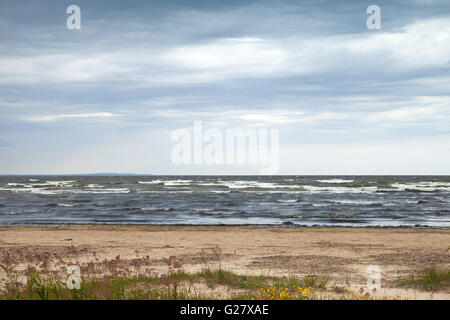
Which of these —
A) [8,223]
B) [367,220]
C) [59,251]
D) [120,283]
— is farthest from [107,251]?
[367,220]

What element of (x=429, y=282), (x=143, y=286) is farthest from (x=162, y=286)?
(x=429, y=282)

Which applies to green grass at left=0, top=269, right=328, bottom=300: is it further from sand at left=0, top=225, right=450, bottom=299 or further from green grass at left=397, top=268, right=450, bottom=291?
green grass at left=397, top=268, right=450, bottom=291

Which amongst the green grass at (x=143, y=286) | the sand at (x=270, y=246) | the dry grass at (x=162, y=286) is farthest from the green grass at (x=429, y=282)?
the green grass at (x=143, y=286)

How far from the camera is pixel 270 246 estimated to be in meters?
15.8

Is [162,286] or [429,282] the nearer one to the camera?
[162,286]

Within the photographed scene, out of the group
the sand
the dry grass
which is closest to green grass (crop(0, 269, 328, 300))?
the dry grass

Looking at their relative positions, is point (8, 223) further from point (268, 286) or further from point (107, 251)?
point (268, 286)

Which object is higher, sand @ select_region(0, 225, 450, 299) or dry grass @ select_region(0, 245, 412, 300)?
dry grass @ select_region(0, 245, 412, 300)

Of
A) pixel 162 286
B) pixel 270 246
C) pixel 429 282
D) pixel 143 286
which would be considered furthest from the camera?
pixel 270 246

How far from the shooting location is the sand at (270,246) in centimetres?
1159

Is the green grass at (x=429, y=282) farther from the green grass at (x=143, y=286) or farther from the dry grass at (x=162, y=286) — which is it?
the green grass at (x=143, y=286)

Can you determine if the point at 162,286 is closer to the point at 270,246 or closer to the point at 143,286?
the point at 143,286

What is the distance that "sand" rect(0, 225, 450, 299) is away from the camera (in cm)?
1159

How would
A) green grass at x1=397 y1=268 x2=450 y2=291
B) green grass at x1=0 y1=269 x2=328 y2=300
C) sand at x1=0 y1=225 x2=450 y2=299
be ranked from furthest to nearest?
sand at x1=0 y1=225 x2=450 y2=299
green grass at x1=397 y1=268 x2=450 y2=291
green grass at x1=0 y1=269 x2=328 y2=300
